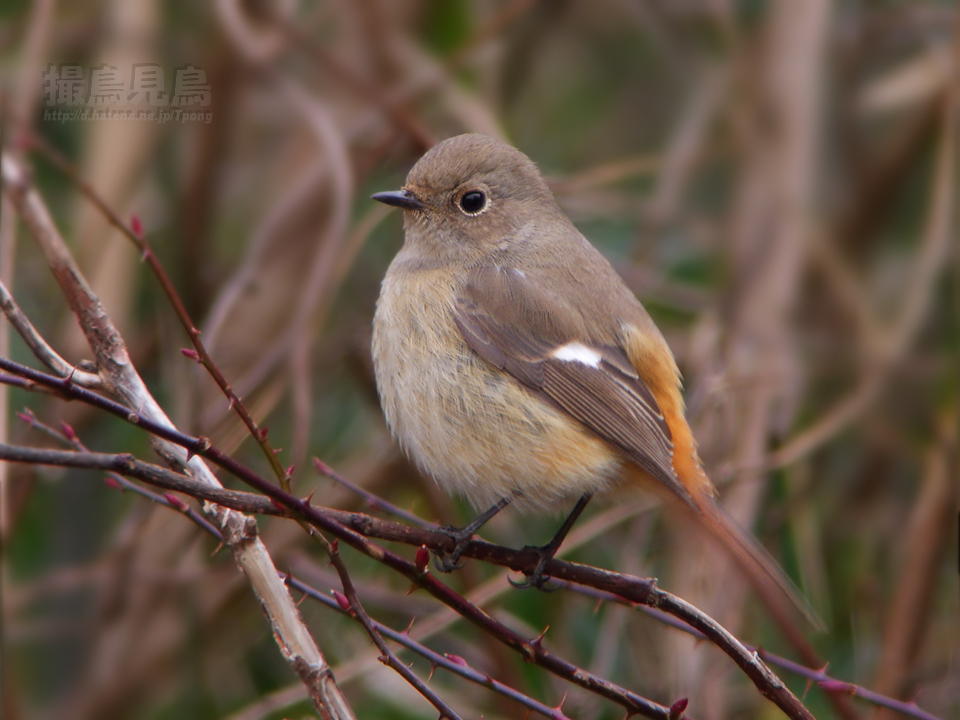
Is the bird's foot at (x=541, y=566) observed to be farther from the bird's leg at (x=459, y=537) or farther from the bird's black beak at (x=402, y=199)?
the bird's black beak at (x=402, y=199)

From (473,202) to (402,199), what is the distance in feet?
0.80

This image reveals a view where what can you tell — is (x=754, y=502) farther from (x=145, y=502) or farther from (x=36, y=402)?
(x=36, y=402)

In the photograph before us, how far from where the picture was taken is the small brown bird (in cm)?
279

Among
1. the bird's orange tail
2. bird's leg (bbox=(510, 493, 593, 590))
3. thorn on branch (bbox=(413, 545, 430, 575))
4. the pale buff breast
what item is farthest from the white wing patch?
thorn on branch (bbox=(413, 545, 430, 575))

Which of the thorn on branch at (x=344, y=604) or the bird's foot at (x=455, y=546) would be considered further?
the bird's foot at (x=455, y=546)

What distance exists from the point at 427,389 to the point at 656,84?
3.86 metres

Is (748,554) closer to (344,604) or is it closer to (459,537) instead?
(459,537)

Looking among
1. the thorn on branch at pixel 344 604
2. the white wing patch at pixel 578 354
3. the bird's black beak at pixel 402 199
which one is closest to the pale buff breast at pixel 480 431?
the white wing patch at pixel 578 354

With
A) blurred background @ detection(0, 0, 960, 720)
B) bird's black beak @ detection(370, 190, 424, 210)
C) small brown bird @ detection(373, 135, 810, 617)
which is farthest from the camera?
blurred background @ detection(0, 0, 960, 720)

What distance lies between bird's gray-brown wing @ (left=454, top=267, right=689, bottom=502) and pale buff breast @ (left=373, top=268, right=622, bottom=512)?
0.14ft

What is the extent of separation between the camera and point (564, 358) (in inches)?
116

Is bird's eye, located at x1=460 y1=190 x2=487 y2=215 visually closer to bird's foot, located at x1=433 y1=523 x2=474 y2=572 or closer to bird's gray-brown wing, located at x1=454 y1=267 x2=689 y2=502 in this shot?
bird's gray-brown wing, located at x1=454 y1=267 x2=689 y2=502

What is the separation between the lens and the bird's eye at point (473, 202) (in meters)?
3.34

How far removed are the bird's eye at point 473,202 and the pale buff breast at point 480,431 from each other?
0.56 metres
